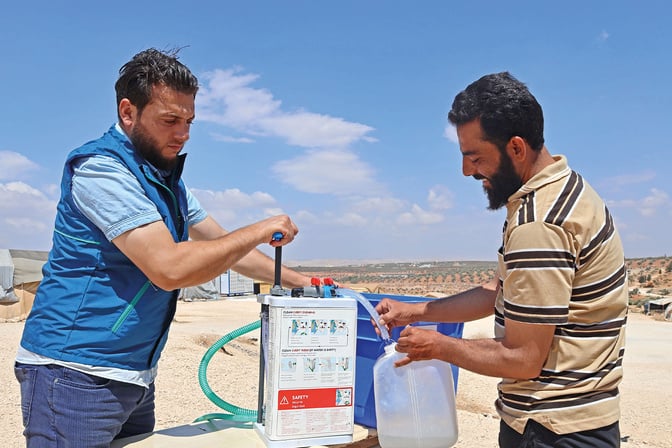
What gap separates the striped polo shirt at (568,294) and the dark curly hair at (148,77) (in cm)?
122

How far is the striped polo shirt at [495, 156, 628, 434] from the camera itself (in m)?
1.80

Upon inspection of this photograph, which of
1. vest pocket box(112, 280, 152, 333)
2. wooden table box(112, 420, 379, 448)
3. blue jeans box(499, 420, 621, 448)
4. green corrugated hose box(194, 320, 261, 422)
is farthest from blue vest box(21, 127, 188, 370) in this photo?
blue jeans box(499, 420, 621, 448)

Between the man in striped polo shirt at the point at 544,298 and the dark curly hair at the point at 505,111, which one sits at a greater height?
the dark curly hair at the point at 505,111

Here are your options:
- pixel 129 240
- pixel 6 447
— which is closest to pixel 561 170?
pixel 129 240

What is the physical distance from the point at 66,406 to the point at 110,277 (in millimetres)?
424

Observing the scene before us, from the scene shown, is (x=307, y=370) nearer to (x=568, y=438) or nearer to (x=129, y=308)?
(x=129, y=308)

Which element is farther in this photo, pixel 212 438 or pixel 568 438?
pixel 212 438

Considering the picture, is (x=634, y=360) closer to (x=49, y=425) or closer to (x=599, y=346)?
(x=599, y=346)

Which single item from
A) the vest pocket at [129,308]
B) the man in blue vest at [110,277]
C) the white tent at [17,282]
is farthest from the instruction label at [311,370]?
the white tent at [17,282]

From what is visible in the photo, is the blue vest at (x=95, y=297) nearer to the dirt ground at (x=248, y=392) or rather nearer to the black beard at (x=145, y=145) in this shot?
the black beard at (x=145, y=145)

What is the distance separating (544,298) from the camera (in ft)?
5.86

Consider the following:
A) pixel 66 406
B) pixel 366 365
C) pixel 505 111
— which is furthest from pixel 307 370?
pixel 505 111

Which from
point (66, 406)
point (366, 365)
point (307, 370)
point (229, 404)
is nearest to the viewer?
point (66, 406)

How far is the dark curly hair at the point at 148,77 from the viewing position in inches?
81.6
